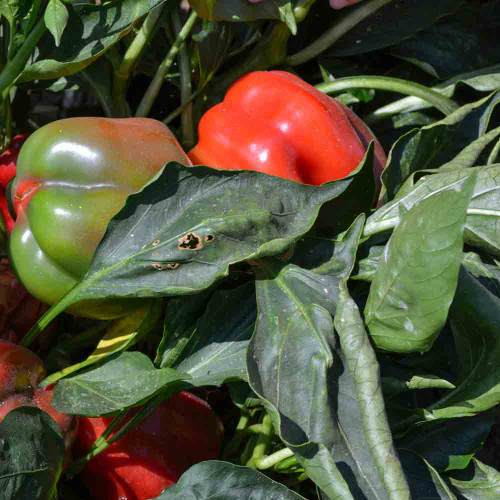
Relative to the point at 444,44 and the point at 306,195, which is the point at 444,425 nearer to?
the point at 306,195

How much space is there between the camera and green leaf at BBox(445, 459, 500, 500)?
0.88 meters

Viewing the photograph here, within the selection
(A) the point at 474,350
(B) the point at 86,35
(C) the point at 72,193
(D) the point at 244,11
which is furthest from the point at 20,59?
(A) the point at 474,350

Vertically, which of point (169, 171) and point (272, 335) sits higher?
point (169, 171)

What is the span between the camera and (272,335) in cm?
81

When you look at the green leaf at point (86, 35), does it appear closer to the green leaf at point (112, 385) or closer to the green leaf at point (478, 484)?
the green leaf at point (112, 385)

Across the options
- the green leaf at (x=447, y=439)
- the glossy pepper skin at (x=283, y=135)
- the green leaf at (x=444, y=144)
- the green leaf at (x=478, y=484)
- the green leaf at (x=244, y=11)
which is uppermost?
the green leaf at (x=244, y=11)

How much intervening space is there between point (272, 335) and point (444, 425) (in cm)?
27

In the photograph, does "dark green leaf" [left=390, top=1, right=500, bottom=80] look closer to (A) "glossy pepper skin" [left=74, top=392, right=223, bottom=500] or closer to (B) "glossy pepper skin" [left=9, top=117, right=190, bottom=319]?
(B) "glossy pepper skin" [left=9, top=117, right=190, bottom=319]

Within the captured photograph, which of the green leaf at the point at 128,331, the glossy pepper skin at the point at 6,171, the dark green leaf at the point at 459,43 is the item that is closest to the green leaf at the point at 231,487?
the green leaf at the point at 128,331

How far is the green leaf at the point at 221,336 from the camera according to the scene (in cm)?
89

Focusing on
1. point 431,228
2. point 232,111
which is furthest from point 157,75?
point 431,228

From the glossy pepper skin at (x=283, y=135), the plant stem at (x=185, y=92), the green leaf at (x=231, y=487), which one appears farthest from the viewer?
the plant stem at (x=185, y=92)

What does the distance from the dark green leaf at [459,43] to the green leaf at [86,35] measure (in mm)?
472

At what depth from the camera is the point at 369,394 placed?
71 centimetres
